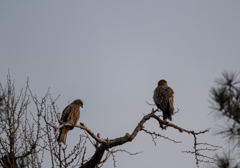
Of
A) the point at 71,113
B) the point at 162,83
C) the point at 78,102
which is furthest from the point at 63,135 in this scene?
the point at 162,83

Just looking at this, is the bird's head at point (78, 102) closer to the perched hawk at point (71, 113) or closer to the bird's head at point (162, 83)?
the perched hawk at point (71, 113)

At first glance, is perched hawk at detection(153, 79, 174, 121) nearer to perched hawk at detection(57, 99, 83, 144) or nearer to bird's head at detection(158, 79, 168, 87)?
bird's head at detection(158, 79, 168, 87)

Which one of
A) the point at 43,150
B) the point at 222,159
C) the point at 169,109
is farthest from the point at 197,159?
the point at 43,150

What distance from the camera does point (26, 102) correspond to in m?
6.82

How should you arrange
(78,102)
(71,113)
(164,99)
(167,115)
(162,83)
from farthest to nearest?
(162,83)
(78,102)
(71,113)
(164,99)
(167,115)

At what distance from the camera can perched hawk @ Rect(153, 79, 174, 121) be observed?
23.8ft

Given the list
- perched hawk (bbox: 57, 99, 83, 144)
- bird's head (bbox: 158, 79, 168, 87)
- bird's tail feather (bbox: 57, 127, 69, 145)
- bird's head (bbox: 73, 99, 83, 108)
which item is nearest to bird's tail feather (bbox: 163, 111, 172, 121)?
bird's head (bbox: 158, 79, 168, 87)

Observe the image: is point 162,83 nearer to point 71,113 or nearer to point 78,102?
point 78,102

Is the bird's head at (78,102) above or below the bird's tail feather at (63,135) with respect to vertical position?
above

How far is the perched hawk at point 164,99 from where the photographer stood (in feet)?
23.8

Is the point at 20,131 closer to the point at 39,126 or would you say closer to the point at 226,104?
the point at 39,126

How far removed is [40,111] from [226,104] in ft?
15.6

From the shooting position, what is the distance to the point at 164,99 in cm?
762

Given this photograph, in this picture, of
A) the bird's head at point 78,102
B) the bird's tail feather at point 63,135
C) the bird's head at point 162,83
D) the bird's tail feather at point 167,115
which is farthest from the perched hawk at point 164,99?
the bird's tail feather at point 63,135
